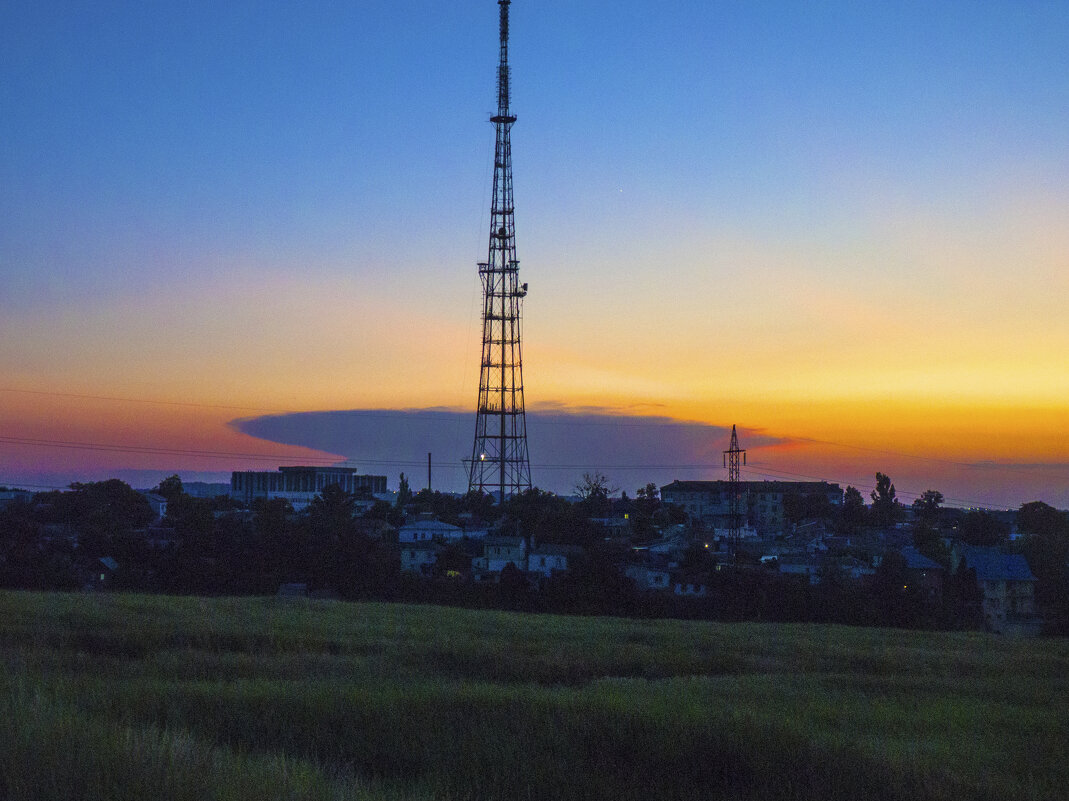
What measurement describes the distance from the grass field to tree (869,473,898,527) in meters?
64.0

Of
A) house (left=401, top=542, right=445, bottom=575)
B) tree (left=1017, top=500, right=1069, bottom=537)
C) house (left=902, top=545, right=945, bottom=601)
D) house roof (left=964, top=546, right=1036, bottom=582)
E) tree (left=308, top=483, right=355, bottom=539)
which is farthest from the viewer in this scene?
tree (left=1017, top=500, right=1069, bottom=537)

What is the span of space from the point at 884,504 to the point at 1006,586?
42.6 metres

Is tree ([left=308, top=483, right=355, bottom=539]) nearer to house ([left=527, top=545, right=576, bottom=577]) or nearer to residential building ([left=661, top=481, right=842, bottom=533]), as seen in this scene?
house ([left=527, top=545, right=576, bottom=577])

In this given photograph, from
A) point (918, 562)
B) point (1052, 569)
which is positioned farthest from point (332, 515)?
point (1052, 569)

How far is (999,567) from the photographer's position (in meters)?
42.4

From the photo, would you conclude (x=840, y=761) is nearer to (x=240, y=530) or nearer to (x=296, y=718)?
(x=296, y=718)

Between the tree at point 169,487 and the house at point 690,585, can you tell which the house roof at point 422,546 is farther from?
the tree at point 169,487

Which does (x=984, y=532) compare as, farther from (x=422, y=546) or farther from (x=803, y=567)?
(x=422, y=546)

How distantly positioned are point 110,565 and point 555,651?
31.1 metres

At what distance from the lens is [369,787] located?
7.08m

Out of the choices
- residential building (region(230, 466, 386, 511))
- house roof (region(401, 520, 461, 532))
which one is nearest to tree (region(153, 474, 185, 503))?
residential building (region(230, 466, 386, 511))

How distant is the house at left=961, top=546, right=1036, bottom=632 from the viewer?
41406mm

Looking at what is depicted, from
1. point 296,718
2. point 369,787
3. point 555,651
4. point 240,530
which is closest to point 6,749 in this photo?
point 369,787

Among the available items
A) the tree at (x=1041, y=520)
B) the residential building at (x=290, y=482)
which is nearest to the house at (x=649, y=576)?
the tree at (x=1041, y=520)
